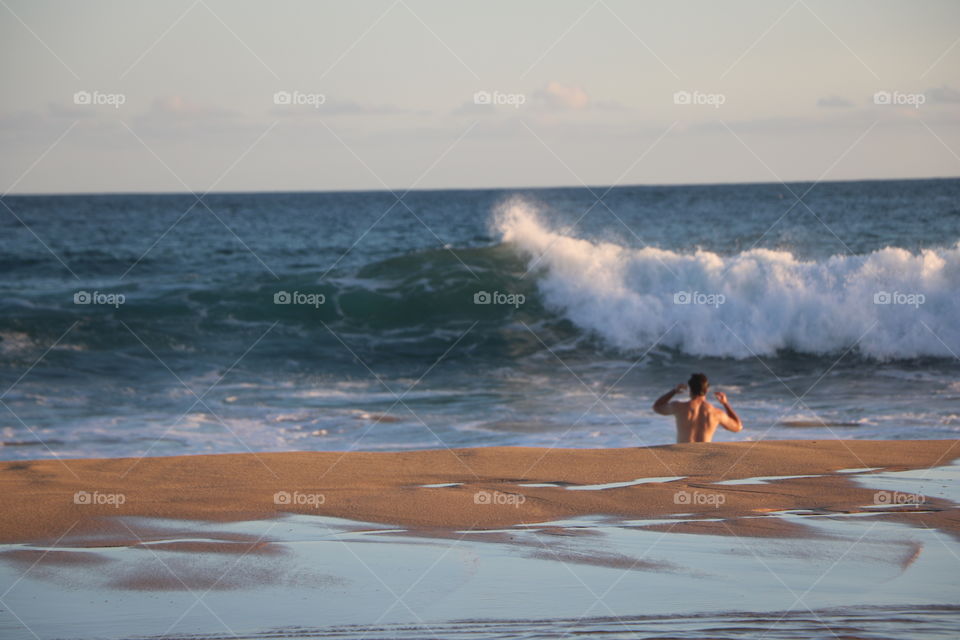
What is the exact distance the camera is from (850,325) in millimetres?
16062

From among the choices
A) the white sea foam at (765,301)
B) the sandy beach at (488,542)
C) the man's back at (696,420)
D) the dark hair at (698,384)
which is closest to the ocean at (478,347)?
the white sea foam at (765,301)

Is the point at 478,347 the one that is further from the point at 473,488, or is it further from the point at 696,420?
the point at 473,488

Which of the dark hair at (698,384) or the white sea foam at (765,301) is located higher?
the white sea foam at (765,301)

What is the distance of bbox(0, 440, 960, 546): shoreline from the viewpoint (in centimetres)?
625

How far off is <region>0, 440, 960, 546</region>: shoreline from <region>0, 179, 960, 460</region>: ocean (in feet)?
6.09

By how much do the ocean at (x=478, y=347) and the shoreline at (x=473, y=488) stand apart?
186 cm

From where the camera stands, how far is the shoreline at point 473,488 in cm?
625

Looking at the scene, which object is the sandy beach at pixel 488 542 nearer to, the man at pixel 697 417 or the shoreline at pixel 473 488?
the shoreline at pixel 473 488

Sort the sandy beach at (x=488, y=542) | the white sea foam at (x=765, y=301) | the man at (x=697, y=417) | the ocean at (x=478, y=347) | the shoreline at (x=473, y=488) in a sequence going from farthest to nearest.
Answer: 1. the white sea foam at (x=765, y=301)
2. the ocean at (x=478, y=347)
3. the man at (x=697, y=417)
4. the shoreline at (x=473, y=488)
5. the sandy beach at (x=488, y=542)

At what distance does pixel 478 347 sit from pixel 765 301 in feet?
16.0

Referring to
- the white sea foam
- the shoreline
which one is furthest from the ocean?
the shoreline

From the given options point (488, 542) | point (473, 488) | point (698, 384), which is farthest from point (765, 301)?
point (488, 542)

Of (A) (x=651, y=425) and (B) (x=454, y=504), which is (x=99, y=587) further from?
(A) (x=651, y=425)

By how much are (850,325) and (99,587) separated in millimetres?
13532
